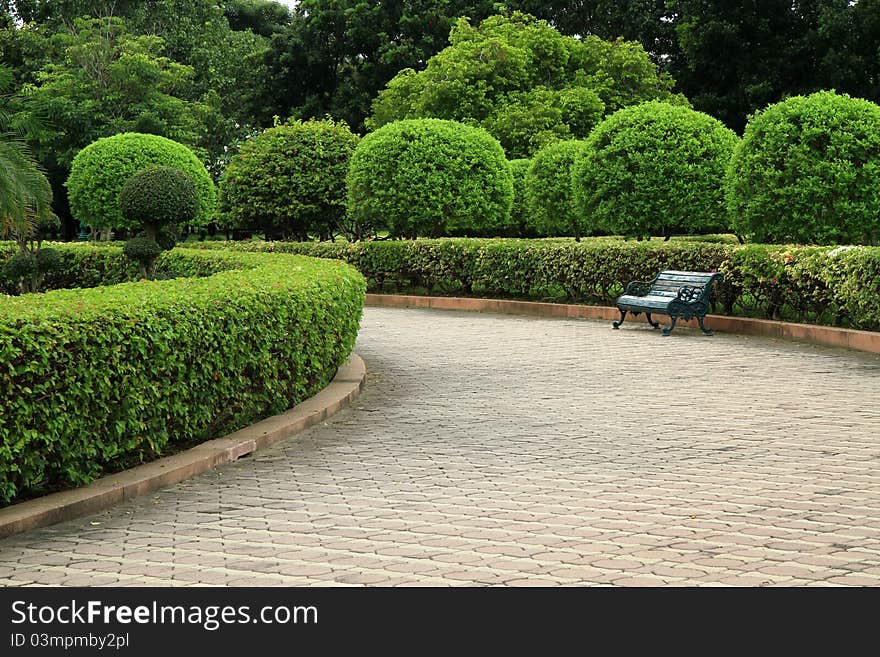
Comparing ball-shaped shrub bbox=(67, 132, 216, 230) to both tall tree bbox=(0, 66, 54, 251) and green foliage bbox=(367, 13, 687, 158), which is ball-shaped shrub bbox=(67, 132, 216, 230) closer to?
tall tree bbox=(0, 66, 54, 251)

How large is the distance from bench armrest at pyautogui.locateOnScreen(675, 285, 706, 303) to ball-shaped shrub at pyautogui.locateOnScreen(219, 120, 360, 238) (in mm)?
14480

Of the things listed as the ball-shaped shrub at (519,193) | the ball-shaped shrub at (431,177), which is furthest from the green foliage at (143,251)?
the ball-shaped shrub at (519,193)

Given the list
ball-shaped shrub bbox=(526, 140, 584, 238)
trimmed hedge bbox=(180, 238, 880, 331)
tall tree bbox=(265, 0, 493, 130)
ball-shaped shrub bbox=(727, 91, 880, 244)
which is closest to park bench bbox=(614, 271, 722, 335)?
trimmed hedge bbox=(180, 238, 880, 331)

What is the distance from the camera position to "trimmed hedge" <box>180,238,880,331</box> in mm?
13172

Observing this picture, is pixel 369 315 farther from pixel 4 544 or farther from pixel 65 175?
pixel 65 175

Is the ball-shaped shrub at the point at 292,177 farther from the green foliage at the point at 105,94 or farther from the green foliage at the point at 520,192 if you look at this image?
the green foliage at the point at 105,94

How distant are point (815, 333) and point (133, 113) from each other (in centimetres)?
2816

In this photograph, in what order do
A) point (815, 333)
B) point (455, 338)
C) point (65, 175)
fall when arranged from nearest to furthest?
point (815, 333) → point (455, 338) → point (65, 175)

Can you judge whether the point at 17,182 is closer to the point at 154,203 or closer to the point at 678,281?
the point at 154,203

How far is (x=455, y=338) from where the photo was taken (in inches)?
582

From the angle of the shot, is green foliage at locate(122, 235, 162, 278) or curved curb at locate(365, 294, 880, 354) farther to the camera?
green foliage at locate(122, 235, 162, 278)

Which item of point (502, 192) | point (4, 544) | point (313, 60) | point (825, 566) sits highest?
point (313, 60)

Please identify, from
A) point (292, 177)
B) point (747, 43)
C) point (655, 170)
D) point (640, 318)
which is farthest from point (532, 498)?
point (747, 43)

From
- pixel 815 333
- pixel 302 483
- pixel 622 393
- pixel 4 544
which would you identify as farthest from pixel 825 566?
pixel 815 333
